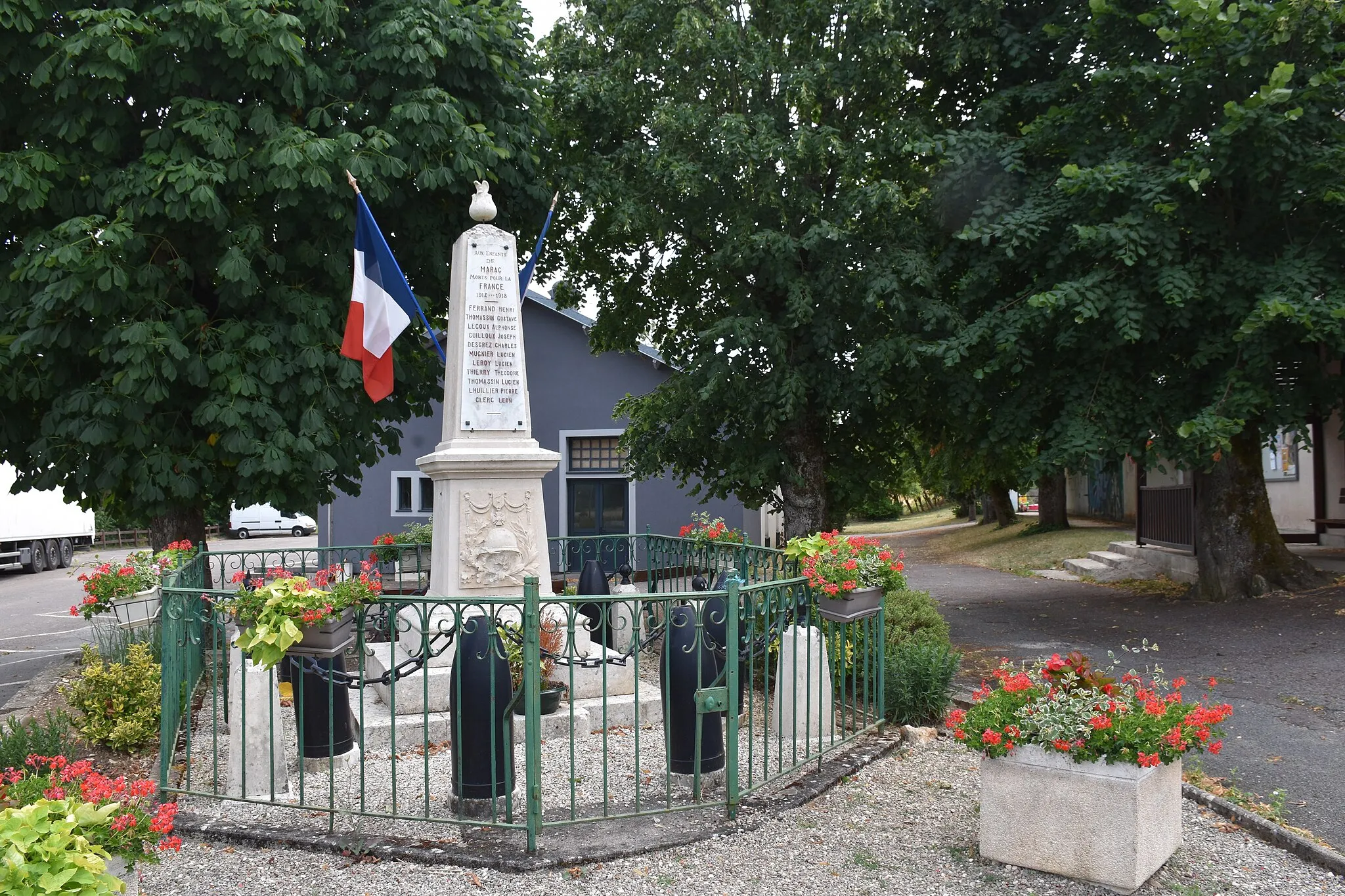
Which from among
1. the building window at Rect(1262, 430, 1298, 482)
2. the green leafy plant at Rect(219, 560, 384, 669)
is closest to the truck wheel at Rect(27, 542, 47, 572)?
the green leafy plant at Rect(219, 560, 384, 669)

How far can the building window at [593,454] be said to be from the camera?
23219 millimetres

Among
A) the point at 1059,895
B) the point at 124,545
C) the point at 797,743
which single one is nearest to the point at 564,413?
the point at 797,743

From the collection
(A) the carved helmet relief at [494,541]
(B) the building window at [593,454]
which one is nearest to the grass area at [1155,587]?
(A) the carved helmet relief at [494,541]

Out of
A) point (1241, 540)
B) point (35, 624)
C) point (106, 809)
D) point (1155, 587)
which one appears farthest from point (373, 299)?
point (1155, 587)

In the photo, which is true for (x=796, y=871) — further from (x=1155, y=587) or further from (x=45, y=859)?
(x=1155, y=587)

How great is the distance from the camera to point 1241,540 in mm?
13445

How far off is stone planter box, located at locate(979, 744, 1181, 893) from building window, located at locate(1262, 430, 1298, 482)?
16642 millimetres

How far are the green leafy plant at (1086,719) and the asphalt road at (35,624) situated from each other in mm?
8815

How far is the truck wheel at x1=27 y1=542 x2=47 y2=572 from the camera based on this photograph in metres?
26.2

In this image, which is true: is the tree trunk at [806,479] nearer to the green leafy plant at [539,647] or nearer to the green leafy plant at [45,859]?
the green leafy plant at [539,647]

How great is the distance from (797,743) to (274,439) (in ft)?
22.6

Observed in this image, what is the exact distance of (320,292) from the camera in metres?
12.4

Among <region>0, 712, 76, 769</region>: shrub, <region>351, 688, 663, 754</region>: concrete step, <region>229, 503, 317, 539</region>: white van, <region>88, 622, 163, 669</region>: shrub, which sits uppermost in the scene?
<region>88, 622, 163, 669</region>: shrub

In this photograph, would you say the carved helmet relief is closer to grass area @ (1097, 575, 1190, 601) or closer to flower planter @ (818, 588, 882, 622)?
flower planter @ (818, 588, 882, 622)
